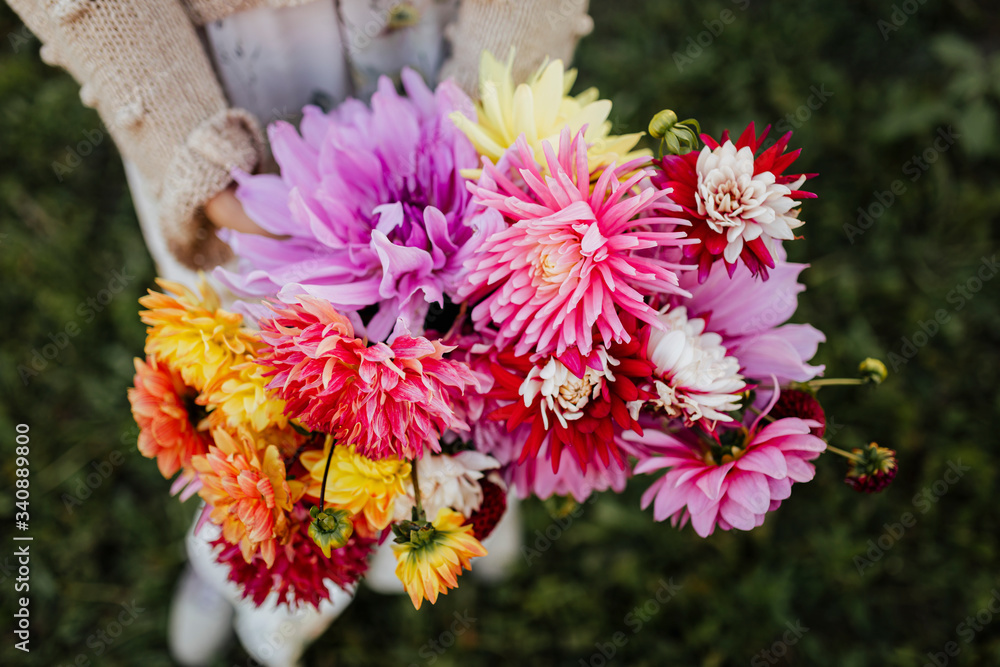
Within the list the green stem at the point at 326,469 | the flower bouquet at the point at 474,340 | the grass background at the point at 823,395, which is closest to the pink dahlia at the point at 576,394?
the flower bouquet at the point at 474,340

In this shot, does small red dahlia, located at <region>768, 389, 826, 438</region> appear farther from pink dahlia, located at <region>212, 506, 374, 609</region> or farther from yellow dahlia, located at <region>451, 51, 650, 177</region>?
pink dahlia, located at <region>212, 506, 374, 609</region>

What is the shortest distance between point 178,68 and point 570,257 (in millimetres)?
483

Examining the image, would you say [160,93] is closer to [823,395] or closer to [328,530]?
[328,530]

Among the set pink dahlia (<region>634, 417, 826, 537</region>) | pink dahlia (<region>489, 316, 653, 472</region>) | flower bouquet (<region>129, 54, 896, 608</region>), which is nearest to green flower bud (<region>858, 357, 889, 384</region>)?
flower bouquet (<region>129, 54, 896, 608</region>)

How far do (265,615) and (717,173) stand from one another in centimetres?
103

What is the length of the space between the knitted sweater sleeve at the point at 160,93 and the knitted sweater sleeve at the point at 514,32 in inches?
9.6

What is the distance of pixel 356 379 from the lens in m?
0.48

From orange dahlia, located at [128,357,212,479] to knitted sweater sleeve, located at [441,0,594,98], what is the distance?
1.46 feet

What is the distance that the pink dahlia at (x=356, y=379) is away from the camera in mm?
475

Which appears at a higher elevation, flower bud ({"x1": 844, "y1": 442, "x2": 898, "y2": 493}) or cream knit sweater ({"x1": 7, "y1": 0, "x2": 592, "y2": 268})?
cream knit sweater ({"x1": 7, "y1": 0, "x2": 592, "y2": 268})

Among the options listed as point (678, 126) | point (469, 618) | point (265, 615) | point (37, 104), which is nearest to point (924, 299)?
point (469, 618)

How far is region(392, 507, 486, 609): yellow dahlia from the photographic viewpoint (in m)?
0.52

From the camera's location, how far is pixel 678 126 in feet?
1.70

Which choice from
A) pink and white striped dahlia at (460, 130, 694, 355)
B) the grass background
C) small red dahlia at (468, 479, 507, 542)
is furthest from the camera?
the grass background
